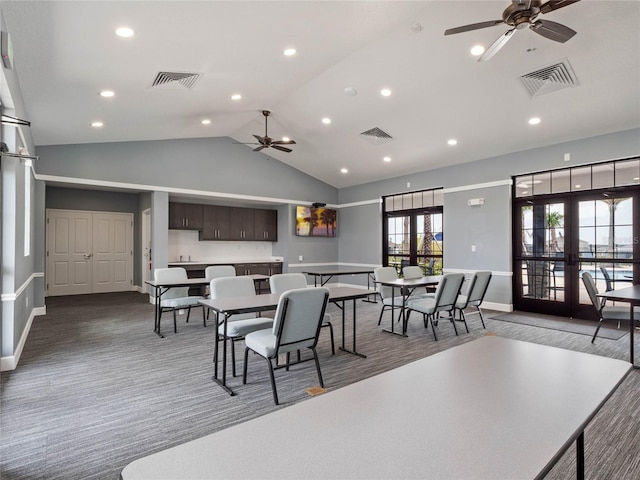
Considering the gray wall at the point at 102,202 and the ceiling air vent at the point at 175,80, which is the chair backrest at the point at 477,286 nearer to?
the ceiling air vent at the point at 175,80

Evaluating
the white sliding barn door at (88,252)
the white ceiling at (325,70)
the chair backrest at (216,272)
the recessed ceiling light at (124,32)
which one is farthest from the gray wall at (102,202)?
the recessed ceiling light at (124,32)

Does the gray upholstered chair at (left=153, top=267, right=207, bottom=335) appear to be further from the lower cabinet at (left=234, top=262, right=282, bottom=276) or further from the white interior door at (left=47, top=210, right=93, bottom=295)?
the white interior door at (left=47, top=210, right=93, bottom=295)

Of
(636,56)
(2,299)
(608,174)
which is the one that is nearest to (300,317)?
(2,299)

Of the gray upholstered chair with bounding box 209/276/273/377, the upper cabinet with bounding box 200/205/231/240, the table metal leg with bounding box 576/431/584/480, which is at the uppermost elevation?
the upper cabinet with bounding box 200/205/231/240

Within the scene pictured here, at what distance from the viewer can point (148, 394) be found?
3.05m

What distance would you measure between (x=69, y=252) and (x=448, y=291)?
8469mm

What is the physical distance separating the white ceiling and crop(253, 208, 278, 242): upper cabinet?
2854 mm

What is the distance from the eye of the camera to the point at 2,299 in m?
3.53

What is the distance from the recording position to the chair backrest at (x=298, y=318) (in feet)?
9.20

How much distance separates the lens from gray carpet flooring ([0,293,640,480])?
2.18 m

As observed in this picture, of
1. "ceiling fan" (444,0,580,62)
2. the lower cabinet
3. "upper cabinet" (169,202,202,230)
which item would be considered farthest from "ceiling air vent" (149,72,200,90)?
the lower cabinet

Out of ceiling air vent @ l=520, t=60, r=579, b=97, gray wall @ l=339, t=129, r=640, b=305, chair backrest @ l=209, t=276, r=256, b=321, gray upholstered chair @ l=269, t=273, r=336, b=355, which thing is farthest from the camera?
gray wall @ l=339, t=129, r=640, b=305

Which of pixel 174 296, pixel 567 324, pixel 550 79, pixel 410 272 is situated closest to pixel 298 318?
pixel 174 296

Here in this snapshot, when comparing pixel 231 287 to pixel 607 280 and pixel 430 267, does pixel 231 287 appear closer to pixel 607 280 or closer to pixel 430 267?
pixel 430 267
